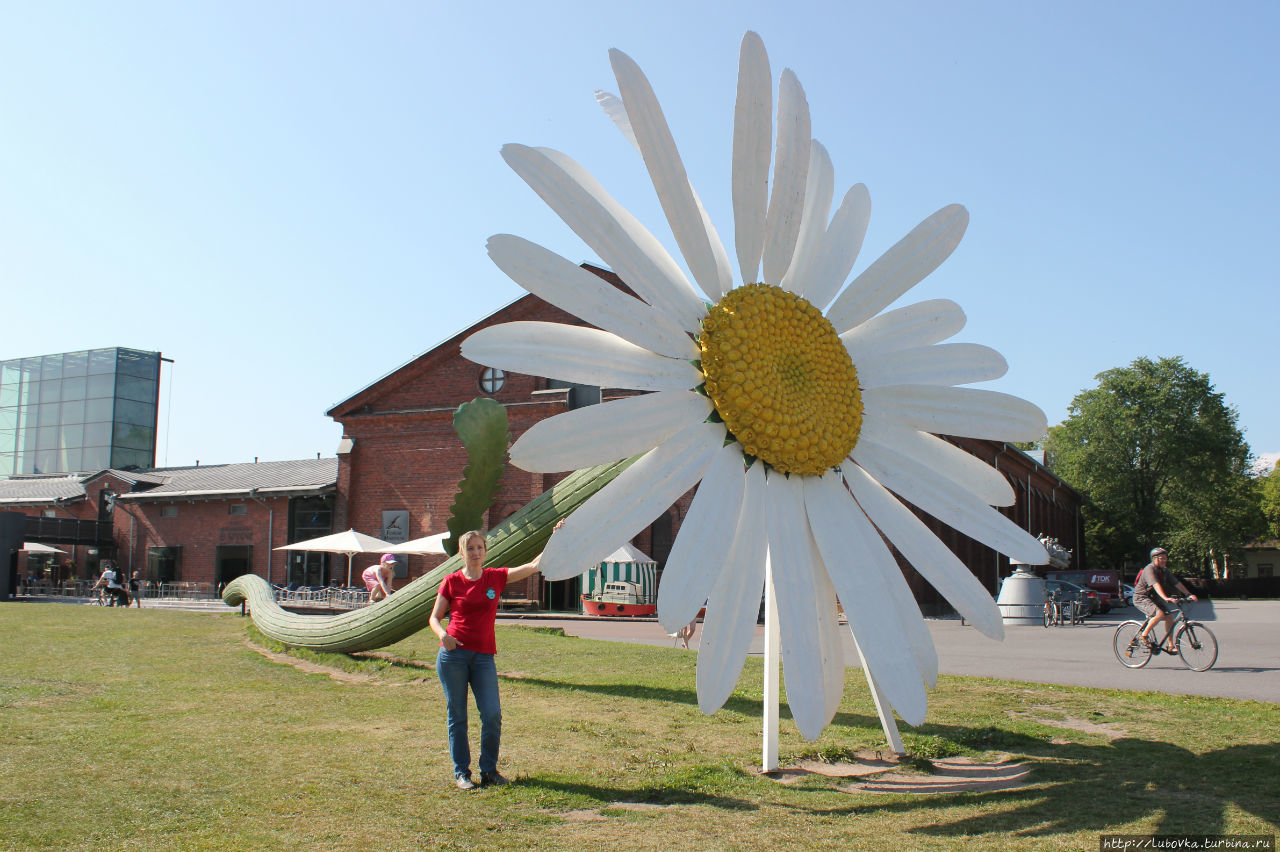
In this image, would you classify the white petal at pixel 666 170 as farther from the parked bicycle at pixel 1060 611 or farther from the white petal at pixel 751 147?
the parked bicycle at pixel 1060 611

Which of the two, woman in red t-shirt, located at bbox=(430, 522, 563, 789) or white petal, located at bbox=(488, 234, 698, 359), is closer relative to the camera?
white petal, located at bbox=(488, 234, 698, 359)

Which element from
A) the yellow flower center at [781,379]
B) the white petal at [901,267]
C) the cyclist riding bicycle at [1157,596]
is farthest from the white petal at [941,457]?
the cyclist riding bicycle at [1157,596]

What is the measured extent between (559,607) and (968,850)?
2528 cm

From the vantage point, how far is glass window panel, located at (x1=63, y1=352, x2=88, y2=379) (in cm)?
5229

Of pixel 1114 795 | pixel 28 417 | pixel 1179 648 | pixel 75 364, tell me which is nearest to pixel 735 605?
pixel 1114 795

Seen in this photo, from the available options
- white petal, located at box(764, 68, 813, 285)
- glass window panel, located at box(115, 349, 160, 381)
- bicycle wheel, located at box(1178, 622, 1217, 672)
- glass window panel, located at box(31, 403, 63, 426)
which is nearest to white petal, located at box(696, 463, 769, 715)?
white petal, located at box(764, 68, 813, 285)

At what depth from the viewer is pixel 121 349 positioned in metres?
51.4

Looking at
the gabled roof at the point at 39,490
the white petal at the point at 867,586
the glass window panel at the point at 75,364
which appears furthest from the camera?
the glass window panel at the point at 75,364

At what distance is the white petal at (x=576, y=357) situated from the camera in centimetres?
233

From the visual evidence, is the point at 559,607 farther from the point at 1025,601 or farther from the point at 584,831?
the point at 584,831

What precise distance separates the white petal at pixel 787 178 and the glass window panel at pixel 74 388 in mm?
59264

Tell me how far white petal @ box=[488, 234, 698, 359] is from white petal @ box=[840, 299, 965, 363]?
0.95m

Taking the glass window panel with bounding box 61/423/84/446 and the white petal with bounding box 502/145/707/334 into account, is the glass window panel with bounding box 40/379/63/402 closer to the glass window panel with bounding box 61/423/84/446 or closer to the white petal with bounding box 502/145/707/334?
the glass window panel with bounding box 61/423/84/446

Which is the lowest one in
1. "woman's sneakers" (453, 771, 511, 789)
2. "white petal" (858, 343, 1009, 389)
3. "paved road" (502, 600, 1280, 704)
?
"paved road" (502, 600, 1280, 704)
